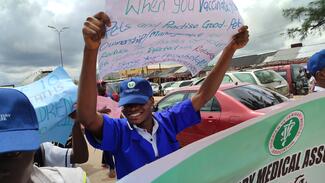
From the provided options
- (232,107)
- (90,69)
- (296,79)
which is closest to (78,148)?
(90,69)

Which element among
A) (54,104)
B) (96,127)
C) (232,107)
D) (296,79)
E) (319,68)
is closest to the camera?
(96,127)

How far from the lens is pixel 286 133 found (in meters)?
1.87

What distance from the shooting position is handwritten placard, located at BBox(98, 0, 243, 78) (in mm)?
2318

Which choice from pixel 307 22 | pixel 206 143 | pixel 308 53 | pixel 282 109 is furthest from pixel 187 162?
pixel 308 53

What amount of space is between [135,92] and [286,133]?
3.17ft

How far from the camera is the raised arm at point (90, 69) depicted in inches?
74.9

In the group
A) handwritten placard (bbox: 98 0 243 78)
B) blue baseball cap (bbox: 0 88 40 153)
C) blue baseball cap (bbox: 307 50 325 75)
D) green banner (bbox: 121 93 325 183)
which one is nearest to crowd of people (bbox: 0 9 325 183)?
blue baseball cap (bbox: 0 88 40 153)

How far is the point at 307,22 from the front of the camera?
30.8 metres

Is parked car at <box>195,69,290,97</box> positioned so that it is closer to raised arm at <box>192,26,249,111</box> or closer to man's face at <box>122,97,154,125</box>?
raised arm at <box>192,26,249,111</box>

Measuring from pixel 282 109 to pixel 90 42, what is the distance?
957 mm

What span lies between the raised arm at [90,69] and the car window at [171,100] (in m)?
5.44

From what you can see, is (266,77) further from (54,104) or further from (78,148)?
(78,148)

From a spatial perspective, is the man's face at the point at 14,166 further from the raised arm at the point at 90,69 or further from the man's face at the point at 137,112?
the man's face at the point at 137,112

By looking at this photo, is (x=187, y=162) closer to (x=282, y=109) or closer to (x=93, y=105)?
(x=282, y=109)
